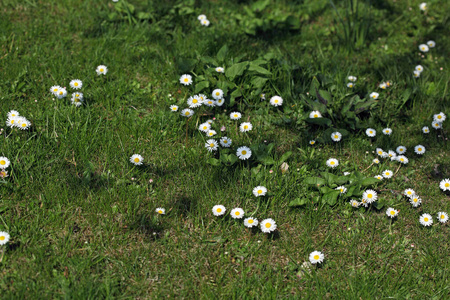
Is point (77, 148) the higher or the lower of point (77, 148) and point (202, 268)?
the higher

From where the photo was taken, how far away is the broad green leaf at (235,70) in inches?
129

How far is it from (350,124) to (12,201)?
2227mm

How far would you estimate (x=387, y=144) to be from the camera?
3135 mm

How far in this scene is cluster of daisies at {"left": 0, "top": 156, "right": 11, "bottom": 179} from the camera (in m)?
2.50

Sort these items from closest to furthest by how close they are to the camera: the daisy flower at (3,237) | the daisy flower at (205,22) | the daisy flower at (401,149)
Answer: the daisy flower at (3,237) → the daisy flower at (401,149) → the daisy flower at (205,22)

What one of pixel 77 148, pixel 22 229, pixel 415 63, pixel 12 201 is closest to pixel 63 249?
pixel 22 229

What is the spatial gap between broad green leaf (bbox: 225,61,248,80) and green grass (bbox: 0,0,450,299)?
6 cm

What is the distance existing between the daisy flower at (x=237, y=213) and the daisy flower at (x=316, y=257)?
0.44 metres

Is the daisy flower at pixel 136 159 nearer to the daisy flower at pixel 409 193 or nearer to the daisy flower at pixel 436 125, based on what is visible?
the daisy flower at pixel 409 193

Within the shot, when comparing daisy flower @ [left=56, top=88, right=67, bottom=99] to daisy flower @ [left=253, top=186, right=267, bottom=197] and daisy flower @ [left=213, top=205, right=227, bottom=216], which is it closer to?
daisy flower @ [left=213, top=205, right=227, bottom=216]

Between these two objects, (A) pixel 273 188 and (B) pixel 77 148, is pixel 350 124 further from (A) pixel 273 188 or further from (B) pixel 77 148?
(B) pixel 77 148

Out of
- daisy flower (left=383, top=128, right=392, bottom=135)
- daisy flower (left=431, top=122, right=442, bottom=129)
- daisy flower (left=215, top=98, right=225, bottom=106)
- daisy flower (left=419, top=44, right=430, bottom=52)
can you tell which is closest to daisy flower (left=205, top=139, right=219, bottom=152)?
daisy flower (left=215, top=98, right=225, bottom=106)

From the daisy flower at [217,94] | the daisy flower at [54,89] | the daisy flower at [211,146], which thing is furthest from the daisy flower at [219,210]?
the daisy flower at [54,89]

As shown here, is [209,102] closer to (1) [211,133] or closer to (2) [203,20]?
(1) [211,133]
